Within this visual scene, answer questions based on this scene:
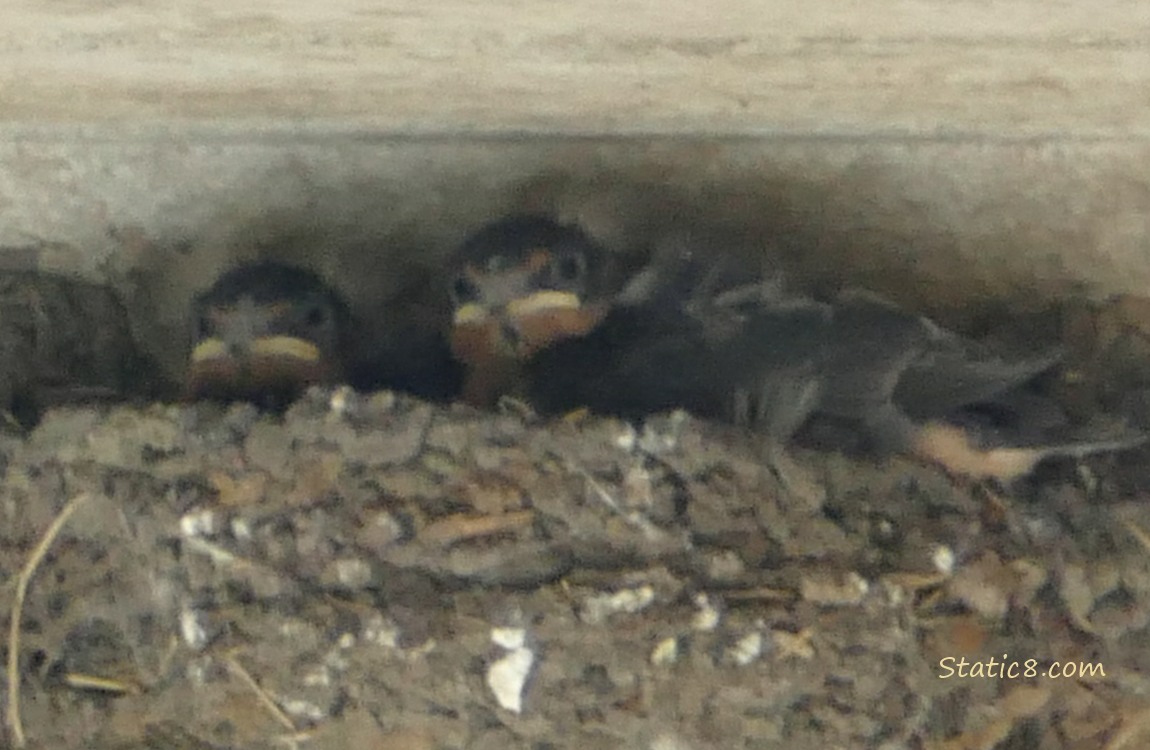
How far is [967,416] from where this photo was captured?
2174 mm

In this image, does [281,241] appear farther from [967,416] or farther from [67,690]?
[967,416]

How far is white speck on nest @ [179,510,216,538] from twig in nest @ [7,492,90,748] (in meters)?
0.15

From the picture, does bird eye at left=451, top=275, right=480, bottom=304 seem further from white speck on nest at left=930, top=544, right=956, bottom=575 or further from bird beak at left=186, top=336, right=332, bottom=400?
white speck on nest at left=930, top=544, right=956, bottom=575

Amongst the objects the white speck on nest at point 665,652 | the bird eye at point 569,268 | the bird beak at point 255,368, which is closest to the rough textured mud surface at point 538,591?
the white speck on nest at point 665,652

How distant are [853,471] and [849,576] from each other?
0.16 metres

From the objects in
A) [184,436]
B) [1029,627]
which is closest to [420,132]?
[184,436]

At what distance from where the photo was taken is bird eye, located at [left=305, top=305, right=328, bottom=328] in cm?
249

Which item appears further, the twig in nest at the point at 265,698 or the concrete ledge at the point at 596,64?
the twig in nest at the point at 265,698

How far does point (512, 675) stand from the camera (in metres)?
1.98

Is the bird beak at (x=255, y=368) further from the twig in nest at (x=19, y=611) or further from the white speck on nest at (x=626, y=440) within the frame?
the white speck on nest at (x=626, y=440)

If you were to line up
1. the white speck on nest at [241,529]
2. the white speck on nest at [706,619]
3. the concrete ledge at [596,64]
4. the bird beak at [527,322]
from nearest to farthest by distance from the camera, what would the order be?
the concrete ledge at [596,64] → the white speck on nest at [706,619] → the white speck on nest at [241,529] → the bird beak at [527,322]

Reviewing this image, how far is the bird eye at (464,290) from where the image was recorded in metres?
2.47

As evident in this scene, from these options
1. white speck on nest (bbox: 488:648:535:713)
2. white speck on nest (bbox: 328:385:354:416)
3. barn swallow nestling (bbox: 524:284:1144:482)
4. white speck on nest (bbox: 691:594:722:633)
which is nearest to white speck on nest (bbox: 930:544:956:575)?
barn swallow nestling (bbox: 524:284:1144:482)

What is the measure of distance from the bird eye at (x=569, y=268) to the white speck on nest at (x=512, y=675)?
0.68m
